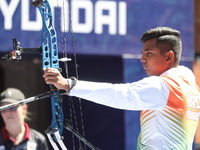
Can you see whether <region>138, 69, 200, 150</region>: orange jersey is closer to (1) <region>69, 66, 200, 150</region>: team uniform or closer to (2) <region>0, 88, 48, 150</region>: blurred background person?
(1) <region>69, 66, 200, 150</region>: team uniform

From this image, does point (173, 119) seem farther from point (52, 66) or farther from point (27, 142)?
point (27, 142)

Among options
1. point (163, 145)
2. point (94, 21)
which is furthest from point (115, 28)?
point (163, 145)

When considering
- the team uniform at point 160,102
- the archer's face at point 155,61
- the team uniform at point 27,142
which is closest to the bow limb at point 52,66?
the team uniform at point 160,102

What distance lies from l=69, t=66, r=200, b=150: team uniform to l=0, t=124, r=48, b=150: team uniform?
2136 millimetres

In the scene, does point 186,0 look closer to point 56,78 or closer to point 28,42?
point 28,42

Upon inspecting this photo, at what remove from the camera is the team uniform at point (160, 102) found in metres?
3.11

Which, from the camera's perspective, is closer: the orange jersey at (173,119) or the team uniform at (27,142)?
the orange jersey at (173,119)

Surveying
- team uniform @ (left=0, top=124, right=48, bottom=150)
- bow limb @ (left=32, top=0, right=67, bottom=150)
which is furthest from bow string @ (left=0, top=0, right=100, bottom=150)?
team uniform @ (left=0, top=124, right=48, bottom=150)

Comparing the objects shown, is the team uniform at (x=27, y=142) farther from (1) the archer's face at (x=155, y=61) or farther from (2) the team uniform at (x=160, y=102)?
(1) the archer's face at (x=155, y=61)

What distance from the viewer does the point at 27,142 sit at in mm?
5441

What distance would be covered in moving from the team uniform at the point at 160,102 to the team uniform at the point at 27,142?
7.01 ft

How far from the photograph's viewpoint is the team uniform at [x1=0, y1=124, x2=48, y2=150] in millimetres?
5359

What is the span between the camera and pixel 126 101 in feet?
10.3

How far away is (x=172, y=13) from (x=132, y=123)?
1540 millimetres
